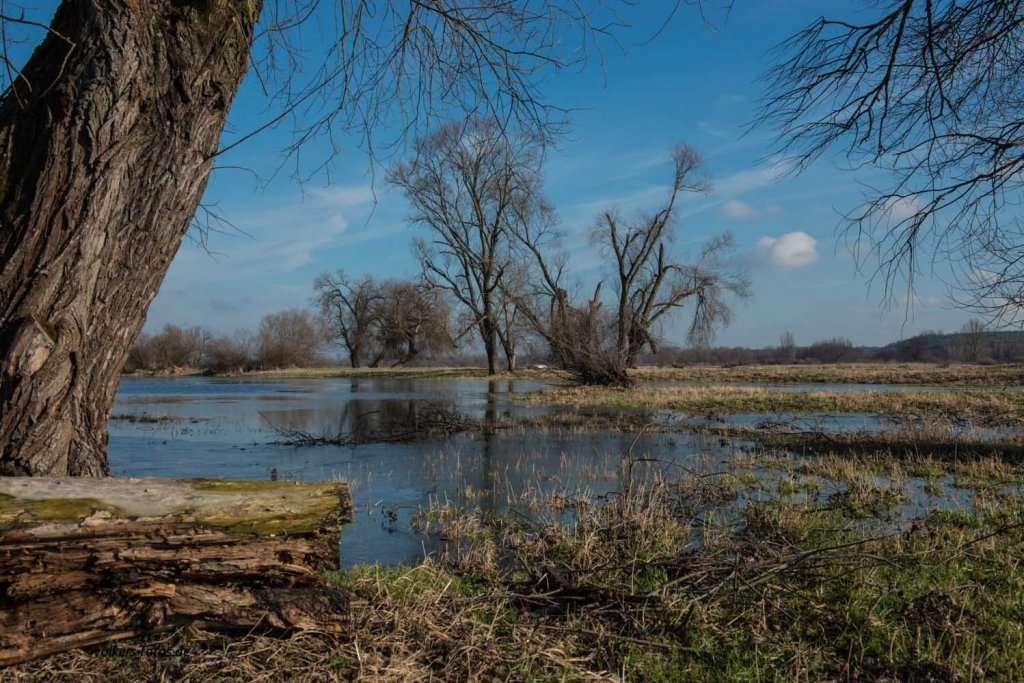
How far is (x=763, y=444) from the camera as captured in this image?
1164 cm

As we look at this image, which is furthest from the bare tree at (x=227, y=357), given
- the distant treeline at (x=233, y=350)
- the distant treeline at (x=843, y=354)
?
the distant treeline at (x=843, y=354)

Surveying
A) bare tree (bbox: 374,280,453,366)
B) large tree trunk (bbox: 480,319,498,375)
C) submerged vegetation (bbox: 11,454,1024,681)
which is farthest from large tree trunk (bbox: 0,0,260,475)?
bare tree (bbox: 374,280,453,366)

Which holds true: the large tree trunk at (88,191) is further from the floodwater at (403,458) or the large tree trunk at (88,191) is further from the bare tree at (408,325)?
the bare tree at (408,325)

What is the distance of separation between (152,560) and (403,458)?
8178 millimetres

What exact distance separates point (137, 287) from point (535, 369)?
46217mm

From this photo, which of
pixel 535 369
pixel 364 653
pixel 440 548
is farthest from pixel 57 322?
pixel 535 369

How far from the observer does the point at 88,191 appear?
3346 millimetres

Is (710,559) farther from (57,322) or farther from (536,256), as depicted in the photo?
(536,256)

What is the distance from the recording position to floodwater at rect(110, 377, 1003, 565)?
273 inches

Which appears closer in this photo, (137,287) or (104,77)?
(104,77)

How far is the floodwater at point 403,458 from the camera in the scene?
6.93 metres

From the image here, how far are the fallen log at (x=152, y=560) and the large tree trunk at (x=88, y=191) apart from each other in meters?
0.57

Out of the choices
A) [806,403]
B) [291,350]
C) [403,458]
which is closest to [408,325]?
[291,350]

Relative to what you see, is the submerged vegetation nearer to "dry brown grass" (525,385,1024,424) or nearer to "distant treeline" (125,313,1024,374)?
"dry brown grass" (525,385,1024,424)
